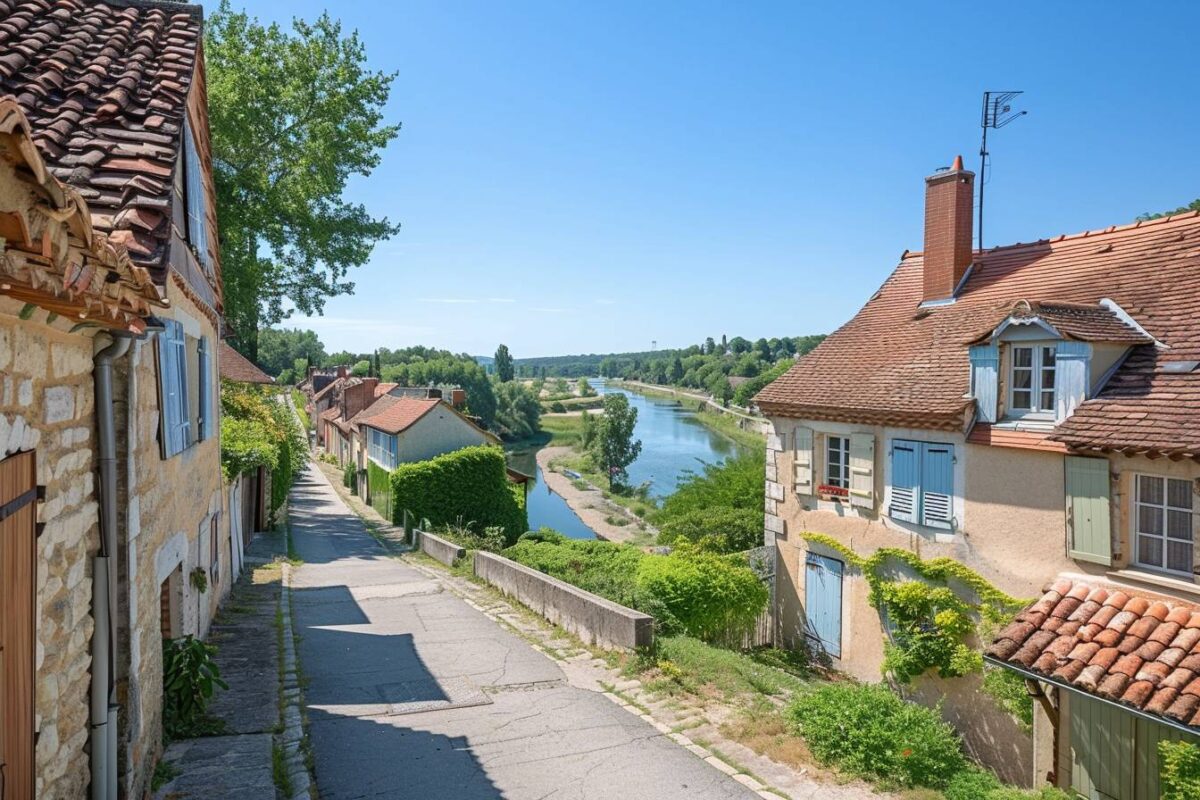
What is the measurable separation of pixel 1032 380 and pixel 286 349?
105851 millimetres

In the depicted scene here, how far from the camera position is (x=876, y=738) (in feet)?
24.3

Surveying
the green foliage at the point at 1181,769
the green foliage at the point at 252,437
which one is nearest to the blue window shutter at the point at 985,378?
the green foliage at the point at 1181,769

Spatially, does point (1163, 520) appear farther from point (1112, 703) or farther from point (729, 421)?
point (729, 421)

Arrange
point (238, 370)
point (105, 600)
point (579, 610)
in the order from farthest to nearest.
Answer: point (238, 370) → point (579, 610) → point (105, 600)

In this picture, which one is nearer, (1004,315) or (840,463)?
(1004,315)

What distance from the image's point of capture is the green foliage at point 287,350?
300 feet

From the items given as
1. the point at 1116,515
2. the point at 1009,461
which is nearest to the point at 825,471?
the point at 1009,461

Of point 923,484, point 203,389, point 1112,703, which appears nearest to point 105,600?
point 203,389

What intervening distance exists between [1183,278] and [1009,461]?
341cm

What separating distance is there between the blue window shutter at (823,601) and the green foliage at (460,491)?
43.2 feet

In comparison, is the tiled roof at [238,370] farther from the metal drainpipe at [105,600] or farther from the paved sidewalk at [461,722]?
the metal drainpipe at [105,600]

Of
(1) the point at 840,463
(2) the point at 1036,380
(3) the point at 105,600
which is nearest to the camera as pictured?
(3) the point at 105,600

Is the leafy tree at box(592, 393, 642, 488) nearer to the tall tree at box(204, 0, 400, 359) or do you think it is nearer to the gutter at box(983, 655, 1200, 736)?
the tall tree at box(204, 0, 400, 359)

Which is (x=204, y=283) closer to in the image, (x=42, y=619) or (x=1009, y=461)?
(x=42, y=619)
